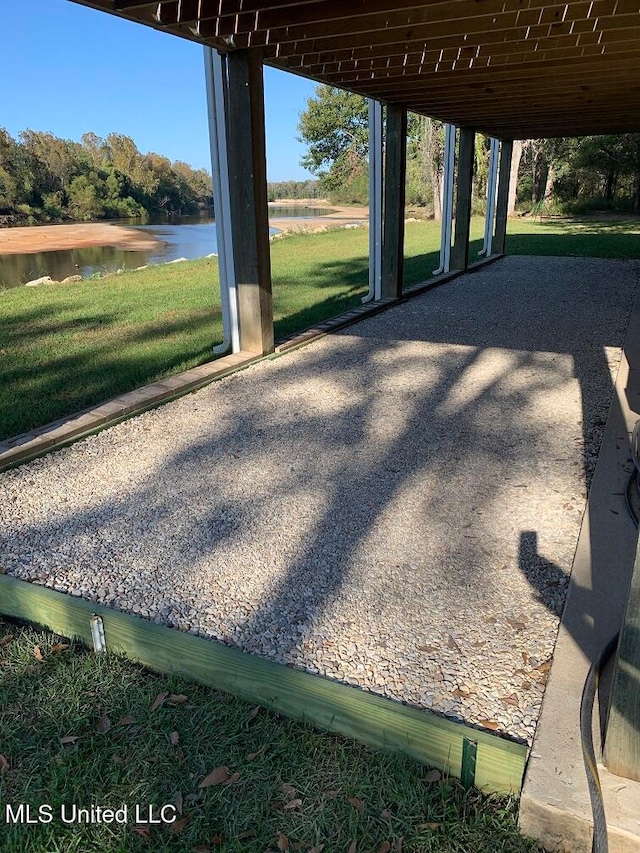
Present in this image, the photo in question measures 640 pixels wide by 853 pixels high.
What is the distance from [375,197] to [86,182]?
135 ft

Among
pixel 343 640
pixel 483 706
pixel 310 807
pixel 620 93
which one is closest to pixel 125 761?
pixel 310 807

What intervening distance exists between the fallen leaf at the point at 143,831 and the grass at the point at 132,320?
8.74ft

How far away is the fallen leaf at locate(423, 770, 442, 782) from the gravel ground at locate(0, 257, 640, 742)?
0.20 metres

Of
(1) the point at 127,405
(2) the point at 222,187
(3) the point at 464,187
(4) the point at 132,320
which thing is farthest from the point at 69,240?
(1) the point at 127,405

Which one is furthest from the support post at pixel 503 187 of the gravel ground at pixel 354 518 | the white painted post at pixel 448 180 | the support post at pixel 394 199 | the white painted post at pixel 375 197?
the gravel ground at pixel 354 518

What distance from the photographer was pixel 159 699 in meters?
1.64

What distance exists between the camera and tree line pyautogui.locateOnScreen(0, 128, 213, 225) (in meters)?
37.1

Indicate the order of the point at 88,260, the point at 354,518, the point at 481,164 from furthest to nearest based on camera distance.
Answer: the point at 481,164 → the point at 88,260 → the point at 354,518

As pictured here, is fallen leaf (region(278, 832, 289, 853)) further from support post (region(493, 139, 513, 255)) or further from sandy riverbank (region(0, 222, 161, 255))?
sandy riverbank (region(0, 222, 161, 255))

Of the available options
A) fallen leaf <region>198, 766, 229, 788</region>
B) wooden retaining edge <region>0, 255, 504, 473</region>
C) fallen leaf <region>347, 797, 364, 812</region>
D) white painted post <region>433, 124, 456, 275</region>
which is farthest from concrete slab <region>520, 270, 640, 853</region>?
white painted post <region>433, 124, 456, 275</region>

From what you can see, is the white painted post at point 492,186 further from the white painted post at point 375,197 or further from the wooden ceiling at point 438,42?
the white painted post at point 375,197

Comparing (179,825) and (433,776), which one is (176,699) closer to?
(179,825)

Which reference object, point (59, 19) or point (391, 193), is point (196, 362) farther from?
point (59, 19)

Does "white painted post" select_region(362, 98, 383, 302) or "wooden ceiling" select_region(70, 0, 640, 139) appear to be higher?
"wooden ceiling" select_region(70, 0, 640, 139)
